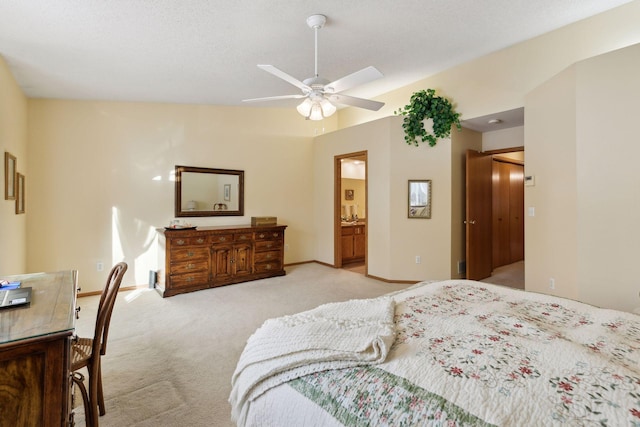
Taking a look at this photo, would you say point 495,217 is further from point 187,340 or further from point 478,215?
point 187,340

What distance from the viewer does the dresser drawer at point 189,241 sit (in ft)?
13.7

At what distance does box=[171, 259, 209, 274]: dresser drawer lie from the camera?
4.17 m

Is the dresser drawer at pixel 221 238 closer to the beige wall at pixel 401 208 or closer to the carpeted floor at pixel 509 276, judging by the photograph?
the beige wall at pixel 401 208

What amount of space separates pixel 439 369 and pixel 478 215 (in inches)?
170

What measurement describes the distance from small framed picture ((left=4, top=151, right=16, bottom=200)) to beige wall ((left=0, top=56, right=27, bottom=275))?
0.06 metres

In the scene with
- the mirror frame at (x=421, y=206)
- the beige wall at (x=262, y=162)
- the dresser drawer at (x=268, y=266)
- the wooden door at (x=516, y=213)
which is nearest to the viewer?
the beige wall at (x=262, y=162)

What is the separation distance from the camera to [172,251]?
4152 millimetres

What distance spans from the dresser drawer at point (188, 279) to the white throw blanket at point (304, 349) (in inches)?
128

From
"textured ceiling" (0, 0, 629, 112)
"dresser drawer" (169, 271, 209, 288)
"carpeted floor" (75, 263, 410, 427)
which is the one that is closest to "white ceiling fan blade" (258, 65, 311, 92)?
"textured ceiling" (0, 0, 629, 112)

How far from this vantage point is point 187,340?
9.28ft

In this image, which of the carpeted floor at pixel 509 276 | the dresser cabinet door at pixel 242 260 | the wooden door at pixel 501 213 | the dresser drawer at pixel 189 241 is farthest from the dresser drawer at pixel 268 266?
the wooden door at pixel 501 213

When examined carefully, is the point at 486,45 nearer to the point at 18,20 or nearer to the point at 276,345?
the point at 276,345

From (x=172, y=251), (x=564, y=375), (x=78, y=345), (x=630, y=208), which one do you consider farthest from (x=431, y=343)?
(x=172, y=251)

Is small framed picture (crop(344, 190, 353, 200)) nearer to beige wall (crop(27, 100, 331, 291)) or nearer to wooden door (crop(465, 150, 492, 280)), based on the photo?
beige wall (crop(27, 100, 331, 291))
